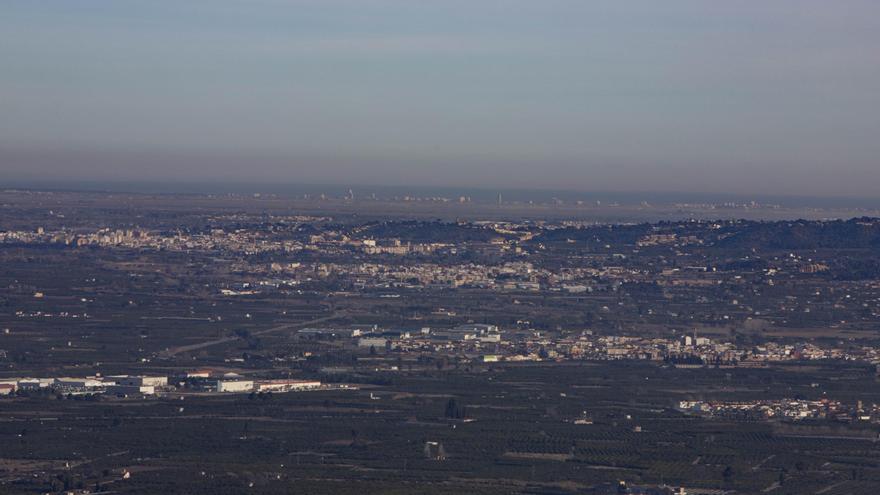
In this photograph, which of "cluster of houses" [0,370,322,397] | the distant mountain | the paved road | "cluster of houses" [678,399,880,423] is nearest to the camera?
"cluster of houses" [678,399,880,423]

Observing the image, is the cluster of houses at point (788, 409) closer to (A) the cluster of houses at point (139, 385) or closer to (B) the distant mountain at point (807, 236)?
(A) the cluster of houses at point (139, 385)

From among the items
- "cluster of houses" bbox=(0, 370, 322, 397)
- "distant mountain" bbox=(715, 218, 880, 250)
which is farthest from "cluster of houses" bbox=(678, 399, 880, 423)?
"distant mountain" bbox=(715, 218, 880, 250)

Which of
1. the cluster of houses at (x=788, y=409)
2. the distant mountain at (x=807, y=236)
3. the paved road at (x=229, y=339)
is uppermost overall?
the distant mountain at (x=807, y=236)

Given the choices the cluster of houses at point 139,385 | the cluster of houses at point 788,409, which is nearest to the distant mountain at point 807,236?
the cluster of houses at point 788,409

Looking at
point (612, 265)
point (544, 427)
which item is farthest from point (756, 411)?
point (612, 265)

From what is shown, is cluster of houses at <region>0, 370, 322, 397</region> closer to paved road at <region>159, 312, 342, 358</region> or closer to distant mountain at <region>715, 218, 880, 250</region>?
paved road at <region>159, 312, 342, 358</region>

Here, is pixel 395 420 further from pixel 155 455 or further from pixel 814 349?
pixel 814 349

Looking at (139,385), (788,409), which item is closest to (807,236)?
(788,409)

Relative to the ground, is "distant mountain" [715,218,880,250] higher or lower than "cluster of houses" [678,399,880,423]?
higher

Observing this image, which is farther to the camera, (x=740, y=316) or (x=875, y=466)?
(x=740, y=316)

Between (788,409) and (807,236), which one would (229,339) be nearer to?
(788,409)

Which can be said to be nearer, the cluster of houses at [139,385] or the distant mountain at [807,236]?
the cluster of houses at [139,385]
